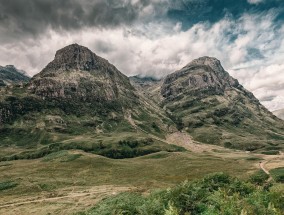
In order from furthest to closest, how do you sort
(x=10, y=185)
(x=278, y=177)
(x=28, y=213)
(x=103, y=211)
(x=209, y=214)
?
(x=10, y=185) < (x=278, y=177) < (x=28, y=213) < (x=103, y=211) < (x=209, y=214)

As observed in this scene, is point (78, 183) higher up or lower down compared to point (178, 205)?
higher up

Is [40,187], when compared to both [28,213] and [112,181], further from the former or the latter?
[28,213]

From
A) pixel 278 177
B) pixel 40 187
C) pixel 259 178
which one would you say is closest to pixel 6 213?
pixel 40 187

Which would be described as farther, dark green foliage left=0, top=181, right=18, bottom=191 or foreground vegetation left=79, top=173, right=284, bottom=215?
dark green foliage left=0, top=181, right=18, bottom=191

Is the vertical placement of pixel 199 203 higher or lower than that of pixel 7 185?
lower

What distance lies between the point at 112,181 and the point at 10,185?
181 feet

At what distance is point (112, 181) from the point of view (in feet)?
636

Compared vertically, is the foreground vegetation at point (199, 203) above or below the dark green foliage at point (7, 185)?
below

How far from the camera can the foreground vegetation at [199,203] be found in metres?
53.6

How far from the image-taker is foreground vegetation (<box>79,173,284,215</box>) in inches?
2110

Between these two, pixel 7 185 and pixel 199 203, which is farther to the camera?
pixel 7 185

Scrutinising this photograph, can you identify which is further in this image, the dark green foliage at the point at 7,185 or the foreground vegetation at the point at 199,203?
the dark green foliage at the point at 7,185

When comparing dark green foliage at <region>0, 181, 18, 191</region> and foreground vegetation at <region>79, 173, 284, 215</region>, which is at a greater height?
dark green foliage at <region>0, 181, 18, 191</region>

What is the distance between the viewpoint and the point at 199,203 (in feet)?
227
